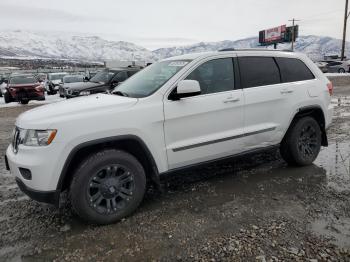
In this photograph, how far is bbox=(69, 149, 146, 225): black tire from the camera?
10.2ft

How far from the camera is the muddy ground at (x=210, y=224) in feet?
9.18

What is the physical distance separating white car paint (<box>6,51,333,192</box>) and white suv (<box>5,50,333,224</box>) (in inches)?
0.4

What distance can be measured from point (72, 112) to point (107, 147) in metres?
0.54

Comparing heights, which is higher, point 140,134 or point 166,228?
point 140,134

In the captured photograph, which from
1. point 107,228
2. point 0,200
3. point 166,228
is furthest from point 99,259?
point 0,200

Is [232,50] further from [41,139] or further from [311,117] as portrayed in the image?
[41,139]

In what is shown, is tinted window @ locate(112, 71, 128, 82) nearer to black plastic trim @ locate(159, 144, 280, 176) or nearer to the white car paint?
the white car paint

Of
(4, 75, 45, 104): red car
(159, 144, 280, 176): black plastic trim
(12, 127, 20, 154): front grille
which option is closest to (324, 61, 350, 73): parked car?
(4, 75, 45, 104): red car

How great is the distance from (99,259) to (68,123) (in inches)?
52.4

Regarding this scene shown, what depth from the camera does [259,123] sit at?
426 centimetres

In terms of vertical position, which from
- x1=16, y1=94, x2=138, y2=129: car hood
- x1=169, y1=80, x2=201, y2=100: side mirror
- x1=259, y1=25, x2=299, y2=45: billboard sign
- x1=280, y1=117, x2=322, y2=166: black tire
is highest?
x1=259, y1=25, x2=299, y2=45: billboard sign

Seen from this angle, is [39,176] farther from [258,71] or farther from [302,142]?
[302,142]

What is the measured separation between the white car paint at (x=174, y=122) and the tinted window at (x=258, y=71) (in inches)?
3.5

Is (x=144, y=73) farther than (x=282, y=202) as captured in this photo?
Yes
